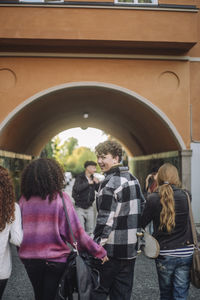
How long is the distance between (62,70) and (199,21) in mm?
4119

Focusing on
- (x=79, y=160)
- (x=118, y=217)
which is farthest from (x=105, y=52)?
(x=79, y=160)

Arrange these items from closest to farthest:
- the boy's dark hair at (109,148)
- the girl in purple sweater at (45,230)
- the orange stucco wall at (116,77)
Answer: the girl in purple sweater at (45,230) < the boy's dark hair at (109,148) < the orange stucco wall at (116,77)

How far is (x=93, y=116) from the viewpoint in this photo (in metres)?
14.8

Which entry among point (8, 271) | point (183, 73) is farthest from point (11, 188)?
point (183, 73)

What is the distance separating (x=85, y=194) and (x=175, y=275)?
13.4 feet

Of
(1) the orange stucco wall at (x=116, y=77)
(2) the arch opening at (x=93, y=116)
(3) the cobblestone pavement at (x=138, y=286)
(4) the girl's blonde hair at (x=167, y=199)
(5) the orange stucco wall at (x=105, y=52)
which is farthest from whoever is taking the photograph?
(2) the arch opening at (x=93, y=116)

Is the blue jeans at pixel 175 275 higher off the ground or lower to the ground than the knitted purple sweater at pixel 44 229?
lower

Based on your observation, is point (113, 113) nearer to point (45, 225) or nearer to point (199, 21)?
point (199, 21)

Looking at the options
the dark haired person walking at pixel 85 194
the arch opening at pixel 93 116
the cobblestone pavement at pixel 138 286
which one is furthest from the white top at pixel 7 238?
the arch opening at pixel 93 116

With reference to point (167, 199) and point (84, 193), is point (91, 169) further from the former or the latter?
point (167, 199)

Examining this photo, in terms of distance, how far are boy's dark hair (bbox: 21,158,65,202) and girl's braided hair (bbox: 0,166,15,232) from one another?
0.11 m

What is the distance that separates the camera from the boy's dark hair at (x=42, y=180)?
112 inches

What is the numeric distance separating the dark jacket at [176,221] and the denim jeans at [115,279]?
0.36 metres

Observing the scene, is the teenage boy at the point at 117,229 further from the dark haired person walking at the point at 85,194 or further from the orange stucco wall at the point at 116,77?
the orange stucco wall at the point at 116,77
